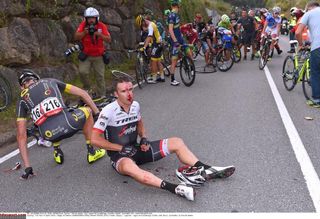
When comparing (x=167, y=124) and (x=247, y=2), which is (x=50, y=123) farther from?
(x=247, y=2)

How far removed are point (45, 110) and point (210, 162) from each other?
2292mm

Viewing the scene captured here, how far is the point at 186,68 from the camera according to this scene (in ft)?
32.4

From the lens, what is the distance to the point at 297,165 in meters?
4.42

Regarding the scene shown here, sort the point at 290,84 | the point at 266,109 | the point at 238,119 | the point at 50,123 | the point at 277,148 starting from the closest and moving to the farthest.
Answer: the point at 50,123 → the point at 277,148 → the point at 238,119 → the point at 266,109 → the point at 290,84

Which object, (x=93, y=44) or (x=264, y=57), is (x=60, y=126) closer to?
(x=93, y=44)

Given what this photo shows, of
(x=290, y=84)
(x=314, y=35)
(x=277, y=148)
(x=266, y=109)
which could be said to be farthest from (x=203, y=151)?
(x=290, y=84)

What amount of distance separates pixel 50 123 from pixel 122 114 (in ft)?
3.39

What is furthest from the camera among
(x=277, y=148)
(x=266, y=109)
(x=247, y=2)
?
(x=247, y=2)

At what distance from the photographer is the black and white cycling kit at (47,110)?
4.61m

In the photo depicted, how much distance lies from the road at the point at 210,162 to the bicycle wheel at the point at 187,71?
6.27 ft

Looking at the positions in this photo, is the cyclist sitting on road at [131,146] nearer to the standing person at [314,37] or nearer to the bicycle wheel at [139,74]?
the standing person at [314,37]

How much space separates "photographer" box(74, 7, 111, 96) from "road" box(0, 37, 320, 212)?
4.54 feet

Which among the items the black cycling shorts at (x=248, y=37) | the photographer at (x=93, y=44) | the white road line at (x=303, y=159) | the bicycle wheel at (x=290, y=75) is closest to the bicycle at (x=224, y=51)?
the black cycling shorts at (x=248, y=37)

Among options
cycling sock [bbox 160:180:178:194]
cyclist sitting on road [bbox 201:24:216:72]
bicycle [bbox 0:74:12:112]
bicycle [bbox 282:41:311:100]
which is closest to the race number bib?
cycling sock [bbox 160:180:178:194]
